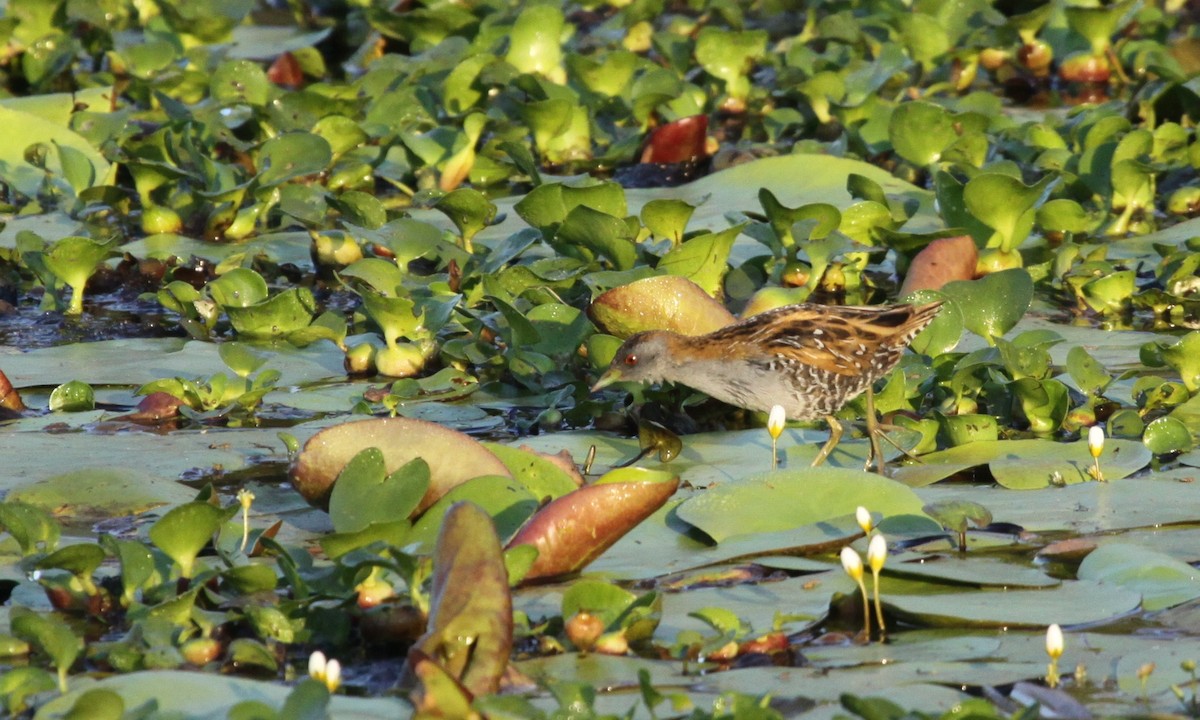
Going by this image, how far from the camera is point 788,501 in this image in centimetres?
445

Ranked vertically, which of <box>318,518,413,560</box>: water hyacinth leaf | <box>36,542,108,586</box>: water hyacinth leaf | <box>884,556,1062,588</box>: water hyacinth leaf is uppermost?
<box>36,542,108,586</box>: water hyacinth leaf

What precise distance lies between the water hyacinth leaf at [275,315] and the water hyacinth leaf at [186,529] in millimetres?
2248

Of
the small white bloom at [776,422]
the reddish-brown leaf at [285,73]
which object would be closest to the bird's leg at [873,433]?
the small white bloom at [776,422]

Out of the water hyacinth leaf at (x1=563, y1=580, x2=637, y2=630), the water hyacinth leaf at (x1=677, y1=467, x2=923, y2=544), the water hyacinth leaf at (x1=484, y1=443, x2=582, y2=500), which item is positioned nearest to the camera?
the water hyacinth leaf at (x1=563, y1=580, x2=637, y2=630)

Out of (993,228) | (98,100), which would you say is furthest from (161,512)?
(98,100)

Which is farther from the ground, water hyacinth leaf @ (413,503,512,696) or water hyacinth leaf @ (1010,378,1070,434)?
water hyacinth leaf @ (413,503,512,696)

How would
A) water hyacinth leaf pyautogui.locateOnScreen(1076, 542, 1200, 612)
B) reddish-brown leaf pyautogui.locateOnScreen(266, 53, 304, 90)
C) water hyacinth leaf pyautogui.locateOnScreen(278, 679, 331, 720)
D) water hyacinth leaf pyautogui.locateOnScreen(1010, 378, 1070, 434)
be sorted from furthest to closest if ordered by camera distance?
1. reddish-brown leaf pyautogui.locateOnScreen(266, 53, 304, 90)
2. water hyacinth leaf pyautogui.locateOnScreen(1010, 378, 1070, 434)
3. water hyacinth leaf pyautogui.locateOnScreen(1076, 542, 1200, 612)
4. water hyacinth leaf pyautogui.locateOnScreen(278, 679, 331, 720)

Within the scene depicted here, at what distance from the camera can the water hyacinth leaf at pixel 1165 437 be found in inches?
194

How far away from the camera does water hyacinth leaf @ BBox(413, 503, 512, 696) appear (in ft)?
11.0

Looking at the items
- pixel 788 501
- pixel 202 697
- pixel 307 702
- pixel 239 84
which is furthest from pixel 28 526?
pixel 239 84

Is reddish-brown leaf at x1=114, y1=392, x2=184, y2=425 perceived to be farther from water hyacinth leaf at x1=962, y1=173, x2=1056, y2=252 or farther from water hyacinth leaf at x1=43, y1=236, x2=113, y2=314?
water hyacinth leaf at x1=962, y1=173, x2=1056, y2=252

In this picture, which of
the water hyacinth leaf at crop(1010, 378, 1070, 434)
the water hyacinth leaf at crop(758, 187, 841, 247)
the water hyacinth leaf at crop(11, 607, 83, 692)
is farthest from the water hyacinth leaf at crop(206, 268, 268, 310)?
the water hyacinth leaf at crop(11, 607, 83, 692)

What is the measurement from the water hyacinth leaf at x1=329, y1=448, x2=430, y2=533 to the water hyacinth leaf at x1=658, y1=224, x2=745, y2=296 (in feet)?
6.92

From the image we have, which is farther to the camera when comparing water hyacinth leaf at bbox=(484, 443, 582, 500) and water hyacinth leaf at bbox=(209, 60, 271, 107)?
water hyacinth leaf at bbox=(209, 60, 271, 107)
